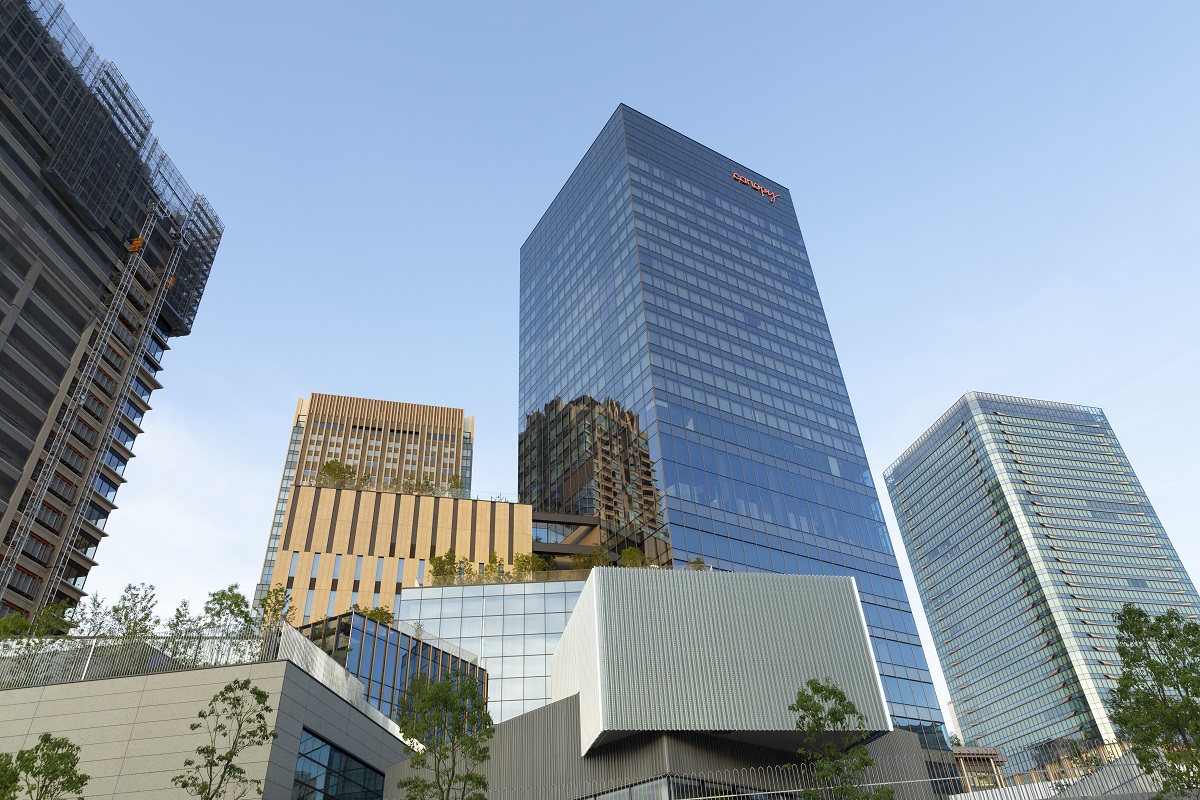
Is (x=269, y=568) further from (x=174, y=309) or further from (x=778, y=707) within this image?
(x=778, y=707)

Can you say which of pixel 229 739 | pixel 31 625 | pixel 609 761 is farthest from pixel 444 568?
pixel 229 739

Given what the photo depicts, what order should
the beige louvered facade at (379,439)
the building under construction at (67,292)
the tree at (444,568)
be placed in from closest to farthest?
the tree at (444,568) < the building under construction at (67,292) < the beige louvered facade at (379,439)

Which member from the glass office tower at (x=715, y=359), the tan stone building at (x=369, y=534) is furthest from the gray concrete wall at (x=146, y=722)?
the tan stone building at (x=369, y=534)

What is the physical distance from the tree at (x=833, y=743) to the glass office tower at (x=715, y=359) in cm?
3677

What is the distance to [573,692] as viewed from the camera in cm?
3828

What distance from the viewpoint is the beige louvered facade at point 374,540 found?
76562 mm

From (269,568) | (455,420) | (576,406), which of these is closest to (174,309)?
(576,406)

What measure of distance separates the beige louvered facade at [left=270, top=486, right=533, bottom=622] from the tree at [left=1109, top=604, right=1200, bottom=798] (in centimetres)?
5836

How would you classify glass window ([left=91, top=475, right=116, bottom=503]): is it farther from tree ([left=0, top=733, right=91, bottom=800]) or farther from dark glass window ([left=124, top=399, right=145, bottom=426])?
tree ([left=0, top=733, right=91, bottom=800])

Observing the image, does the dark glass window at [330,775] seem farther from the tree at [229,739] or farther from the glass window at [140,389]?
the glass window at [140,389]

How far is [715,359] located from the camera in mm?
89188

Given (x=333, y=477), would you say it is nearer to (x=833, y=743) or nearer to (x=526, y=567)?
(x=526, y=567)

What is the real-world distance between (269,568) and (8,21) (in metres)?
119

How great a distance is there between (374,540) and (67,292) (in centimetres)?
4326
